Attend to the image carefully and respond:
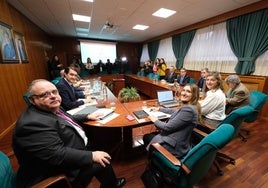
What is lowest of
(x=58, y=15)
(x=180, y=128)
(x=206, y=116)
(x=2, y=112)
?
(x=2, y=112)

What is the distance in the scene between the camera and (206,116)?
1.88 meters

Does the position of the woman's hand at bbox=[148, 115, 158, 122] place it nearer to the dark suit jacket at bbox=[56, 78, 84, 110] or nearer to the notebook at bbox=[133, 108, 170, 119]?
the notebook at bbox=[133, 108, 170, 119]

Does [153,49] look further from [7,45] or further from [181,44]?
[7,45]

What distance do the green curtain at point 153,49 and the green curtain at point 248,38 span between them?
3949 millimetres

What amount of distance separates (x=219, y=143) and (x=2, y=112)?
351cm

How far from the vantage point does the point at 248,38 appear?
333 centimetres

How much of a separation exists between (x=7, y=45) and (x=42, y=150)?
3.12 meters

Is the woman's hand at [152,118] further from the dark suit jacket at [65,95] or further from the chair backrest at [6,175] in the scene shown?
the chair backrest at [6,175]

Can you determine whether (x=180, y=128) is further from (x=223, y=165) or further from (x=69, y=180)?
(x=223, y=165)

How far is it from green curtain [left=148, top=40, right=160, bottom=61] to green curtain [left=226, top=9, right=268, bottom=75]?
395 cm

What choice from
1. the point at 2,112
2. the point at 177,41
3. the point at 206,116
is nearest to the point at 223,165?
the point at 206,116

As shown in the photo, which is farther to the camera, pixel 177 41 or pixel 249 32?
pixel 177 41

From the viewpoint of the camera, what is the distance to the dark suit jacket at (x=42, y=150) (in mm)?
850

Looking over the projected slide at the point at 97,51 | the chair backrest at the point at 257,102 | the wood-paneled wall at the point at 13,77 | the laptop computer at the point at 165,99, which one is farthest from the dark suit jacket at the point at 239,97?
the projected slide at the point at 97,51
